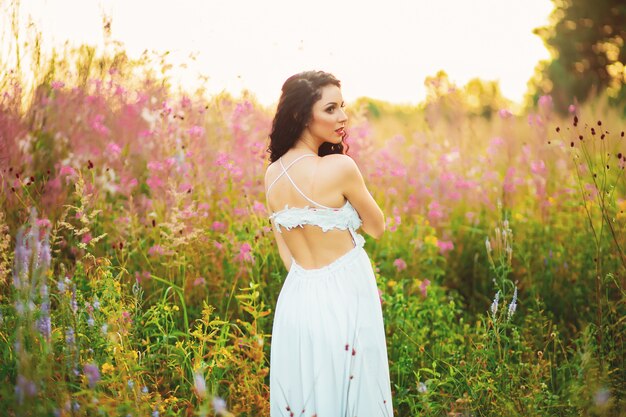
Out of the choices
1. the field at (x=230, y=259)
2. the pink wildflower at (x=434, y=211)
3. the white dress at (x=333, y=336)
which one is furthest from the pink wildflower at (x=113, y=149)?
the pink wildflower at (x=434, y=211)

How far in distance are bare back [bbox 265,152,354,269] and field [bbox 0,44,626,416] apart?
17.9 inches

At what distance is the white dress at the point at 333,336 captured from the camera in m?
2.58

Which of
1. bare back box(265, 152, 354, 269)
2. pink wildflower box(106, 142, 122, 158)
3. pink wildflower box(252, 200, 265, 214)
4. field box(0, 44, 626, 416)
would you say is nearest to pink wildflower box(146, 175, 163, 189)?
field box(0, 44, 626, 416)

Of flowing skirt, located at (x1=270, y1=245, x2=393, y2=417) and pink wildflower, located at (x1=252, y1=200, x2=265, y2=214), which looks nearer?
flowing skirt, located at (x1=270, y1=245, x2=393, y2=417)

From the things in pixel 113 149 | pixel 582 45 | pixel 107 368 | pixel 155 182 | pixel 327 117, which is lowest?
pixel 107 368

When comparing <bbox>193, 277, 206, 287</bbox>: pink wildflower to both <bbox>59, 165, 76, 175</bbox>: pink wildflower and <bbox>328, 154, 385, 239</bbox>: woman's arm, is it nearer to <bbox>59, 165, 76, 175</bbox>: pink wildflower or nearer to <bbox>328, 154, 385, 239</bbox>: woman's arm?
<bbox>59, 165, 76, 175</bbox>: pink wildflower

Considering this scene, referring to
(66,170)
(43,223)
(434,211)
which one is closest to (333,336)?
(43,223)

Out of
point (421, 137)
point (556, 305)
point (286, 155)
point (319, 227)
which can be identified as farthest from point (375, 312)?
point (421, 137)

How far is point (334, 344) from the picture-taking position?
8.45ft

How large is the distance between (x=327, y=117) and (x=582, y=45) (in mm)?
20498

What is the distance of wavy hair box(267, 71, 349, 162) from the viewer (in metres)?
2.71

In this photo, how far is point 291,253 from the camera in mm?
2838

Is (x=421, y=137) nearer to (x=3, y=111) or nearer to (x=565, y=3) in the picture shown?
(x=3, y=111)

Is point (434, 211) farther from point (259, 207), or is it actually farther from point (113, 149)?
point (113, 149)
